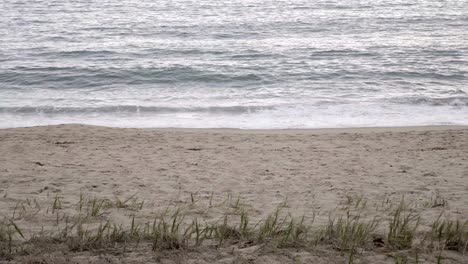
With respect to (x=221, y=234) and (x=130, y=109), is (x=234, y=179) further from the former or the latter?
(x=130, y=109)

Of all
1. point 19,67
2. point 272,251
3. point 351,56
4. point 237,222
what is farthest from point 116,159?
point 351,56

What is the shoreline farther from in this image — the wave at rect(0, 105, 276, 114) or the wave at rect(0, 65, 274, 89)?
the wave at rect(0, 65, 274, 89)

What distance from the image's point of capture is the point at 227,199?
6766 mm

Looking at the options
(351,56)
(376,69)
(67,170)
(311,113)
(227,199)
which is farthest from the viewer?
(351,56)

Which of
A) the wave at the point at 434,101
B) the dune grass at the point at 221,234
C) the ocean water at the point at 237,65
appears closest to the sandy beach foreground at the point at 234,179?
the dune grass at the point at 221,234

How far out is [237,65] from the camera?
19.7 metres

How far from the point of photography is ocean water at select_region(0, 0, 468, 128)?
14031mm

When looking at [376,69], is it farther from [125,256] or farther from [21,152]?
[125,256]

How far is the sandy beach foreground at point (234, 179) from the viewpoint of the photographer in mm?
4887

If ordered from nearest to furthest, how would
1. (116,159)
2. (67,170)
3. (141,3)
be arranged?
(67,170)
(116,159)
(141,3)

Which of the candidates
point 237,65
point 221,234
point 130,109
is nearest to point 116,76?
point 130,109

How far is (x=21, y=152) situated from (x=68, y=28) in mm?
19518

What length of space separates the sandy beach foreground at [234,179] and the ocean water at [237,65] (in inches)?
72.6

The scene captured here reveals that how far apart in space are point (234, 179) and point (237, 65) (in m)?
12.2
